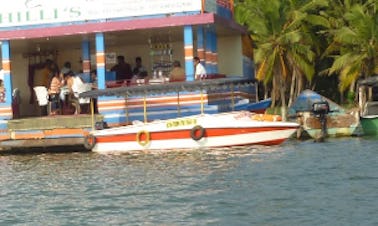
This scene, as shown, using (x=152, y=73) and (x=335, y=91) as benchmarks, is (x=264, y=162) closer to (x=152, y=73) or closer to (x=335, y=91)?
(x=152, y=73)

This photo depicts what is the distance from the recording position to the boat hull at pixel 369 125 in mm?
27281

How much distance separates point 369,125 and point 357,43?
656 centimetres

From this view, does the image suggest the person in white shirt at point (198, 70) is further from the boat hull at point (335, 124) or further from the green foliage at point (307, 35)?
the green foliage at point (307, 35)

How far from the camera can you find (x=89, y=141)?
23.0 meters

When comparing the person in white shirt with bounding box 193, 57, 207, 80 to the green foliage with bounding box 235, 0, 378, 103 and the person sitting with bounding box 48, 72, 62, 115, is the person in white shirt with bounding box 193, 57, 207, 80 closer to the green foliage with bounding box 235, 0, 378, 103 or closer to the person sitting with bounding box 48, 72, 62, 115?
the person sitting with bounding box 48, 72, 62, 115

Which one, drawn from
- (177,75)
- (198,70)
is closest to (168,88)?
(198,70)

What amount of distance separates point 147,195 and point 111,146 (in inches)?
328

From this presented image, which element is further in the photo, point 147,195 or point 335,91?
point 335,91

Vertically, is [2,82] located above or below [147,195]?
above

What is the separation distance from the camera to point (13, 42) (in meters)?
26.9

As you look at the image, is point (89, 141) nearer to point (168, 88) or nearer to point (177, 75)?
point (168, 88)

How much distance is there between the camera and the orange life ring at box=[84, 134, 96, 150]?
22.9 meters

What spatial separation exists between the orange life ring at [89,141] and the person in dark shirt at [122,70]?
15.2ft

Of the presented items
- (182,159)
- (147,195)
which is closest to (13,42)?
(182,159)
